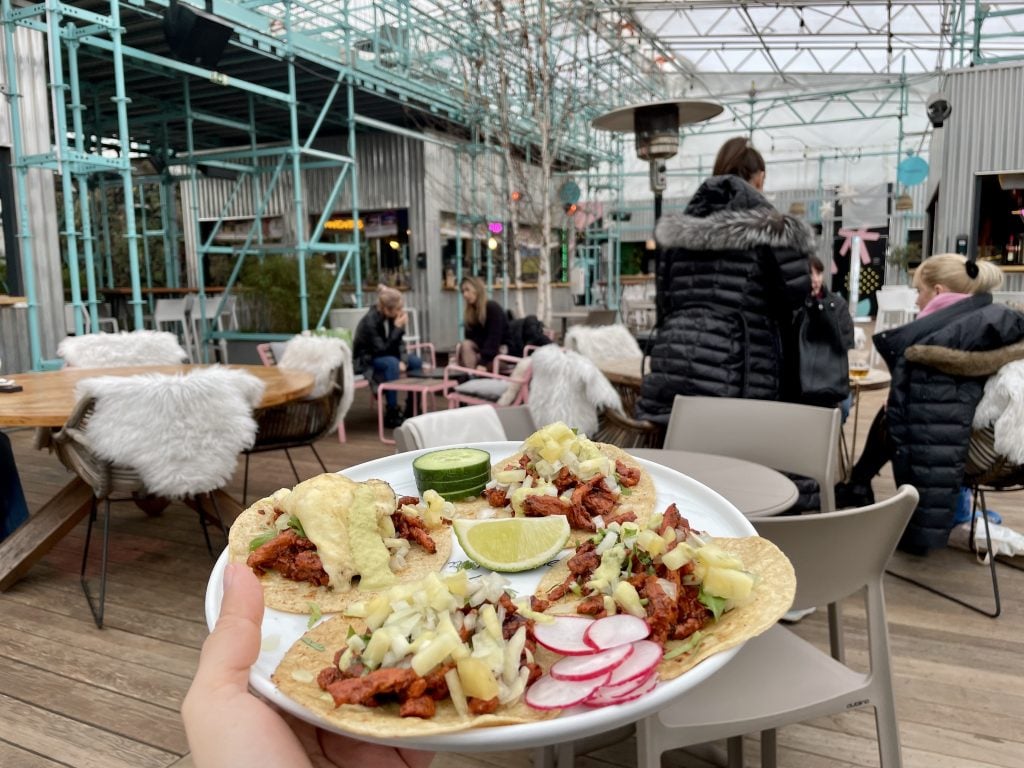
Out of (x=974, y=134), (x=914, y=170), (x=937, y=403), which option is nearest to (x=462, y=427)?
(x=937, y=403)

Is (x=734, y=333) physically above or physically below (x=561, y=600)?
above

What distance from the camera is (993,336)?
291cm

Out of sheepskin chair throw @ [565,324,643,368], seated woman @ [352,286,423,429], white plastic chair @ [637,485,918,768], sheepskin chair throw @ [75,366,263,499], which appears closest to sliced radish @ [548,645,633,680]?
white plastic chair @ [637,485,918,768]

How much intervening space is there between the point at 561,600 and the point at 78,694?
2.23 meters

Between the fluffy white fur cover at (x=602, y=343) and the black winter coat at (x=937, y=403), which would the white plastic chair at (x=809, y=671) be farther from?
the fluffy white fur cover at (x=602, y=343)

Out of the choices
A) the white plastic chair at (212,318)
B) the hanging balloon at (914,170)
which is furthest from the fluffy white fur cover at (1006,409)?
the hanging balloon at (914,170)

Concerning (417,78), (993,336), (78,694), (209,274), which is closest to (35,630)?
(78,694)

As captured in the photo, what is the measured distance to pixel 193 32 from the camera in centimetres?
632

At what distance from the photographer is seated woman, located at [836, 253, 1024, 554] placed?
2934 millimetres

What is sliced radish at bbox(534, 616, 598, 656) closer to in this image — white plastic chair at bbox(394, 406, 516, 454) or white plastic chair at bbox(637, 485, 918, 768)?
white plastic chair at bbox(637, 485, 918, 768)

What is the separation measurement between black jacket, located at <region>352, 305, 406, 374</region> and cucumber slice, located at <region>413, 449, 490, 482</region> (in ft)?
18.0

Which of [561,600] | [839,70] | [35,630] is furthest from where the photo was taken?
[839,70]

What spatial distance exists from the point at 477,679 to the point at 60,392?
133 inches

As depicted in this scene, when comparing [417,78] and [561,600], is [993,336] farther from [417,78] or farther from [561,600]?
[417,78]
